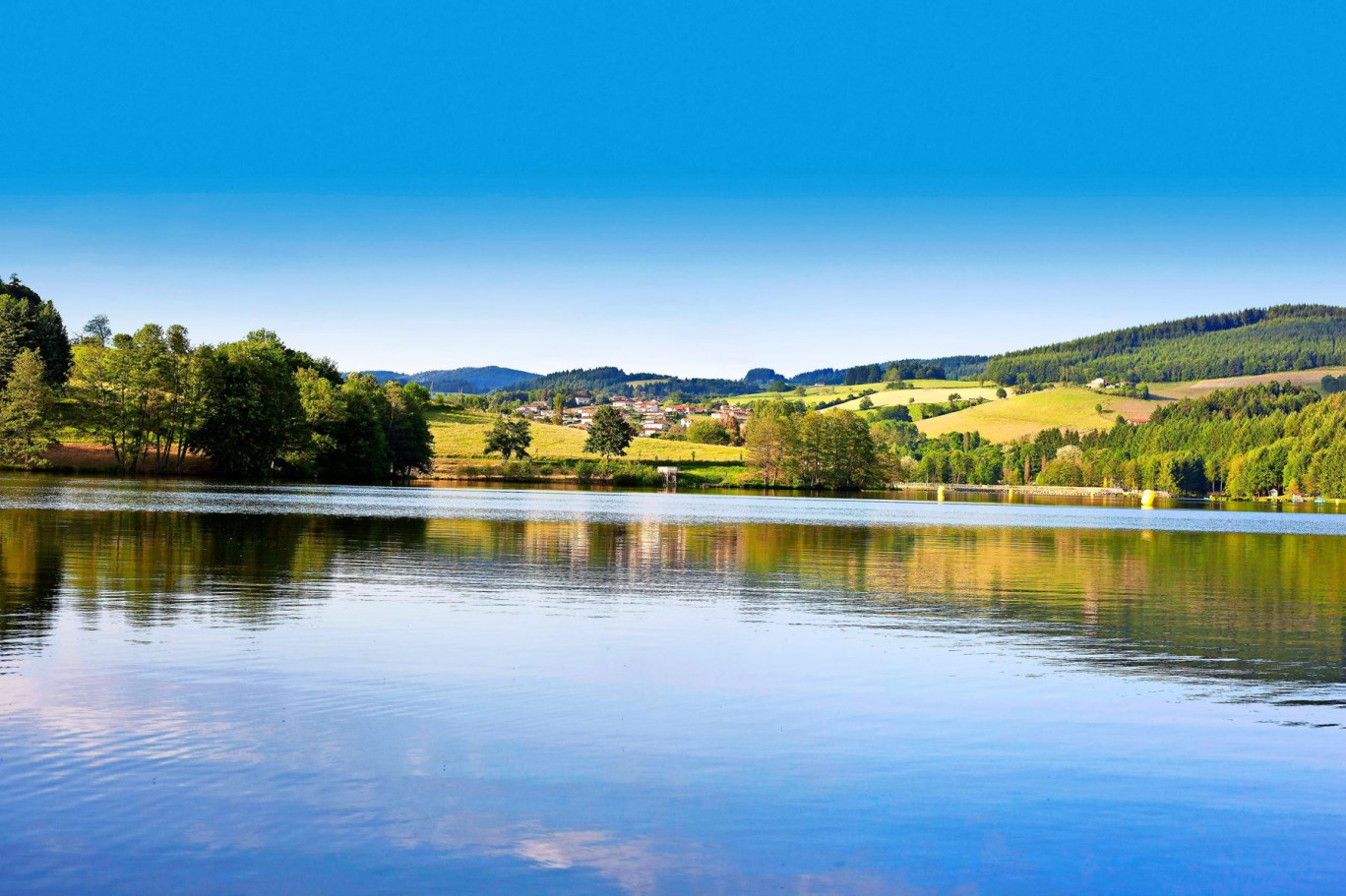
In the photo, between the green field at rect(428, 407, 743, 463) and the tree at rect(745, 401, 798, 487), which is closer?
the green field at rect(428, 407, 743, 463)

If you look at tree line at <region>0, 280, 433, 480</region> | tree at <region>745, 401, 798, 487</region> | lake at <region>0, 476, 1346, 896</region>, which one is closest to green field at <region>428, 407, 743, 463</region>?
tree at <region>745, 401, 798, 487</region>

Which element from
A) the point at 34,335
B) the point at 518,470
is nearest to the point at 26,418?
the point at 34,335

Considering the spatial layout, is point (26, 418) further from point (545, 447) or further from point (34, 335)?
point (545, 447)

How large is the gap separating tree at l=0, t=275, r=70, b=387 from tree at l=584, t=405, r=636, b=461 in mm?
74604

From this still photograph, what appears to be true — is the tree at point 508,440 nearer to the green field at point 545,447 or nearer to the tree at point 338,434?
the green field at point 545,447

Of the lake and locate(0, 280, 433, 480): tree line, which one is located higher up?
locate(0, 280, 433, 480): tree line

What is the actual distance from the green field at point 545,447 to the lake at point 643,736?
468 feet

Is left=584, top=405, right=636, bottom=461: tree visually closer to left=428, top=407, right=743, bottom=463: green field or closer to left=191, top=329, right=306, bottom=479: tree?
left=428, top=407, right=743, bottom=463: green field

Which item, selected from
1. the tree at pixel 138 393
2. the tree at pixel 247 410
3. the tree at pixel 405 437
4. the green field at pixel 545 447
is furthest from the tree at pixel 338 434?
the green field at pixel 545 447

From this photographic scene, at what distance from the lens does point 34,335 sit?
130625 millimetres

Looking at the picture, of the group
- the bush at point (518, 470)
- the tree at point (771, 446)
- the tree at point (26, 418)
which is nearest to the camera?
the tree at point (26, 418)

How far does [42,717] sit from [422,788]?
5049mm

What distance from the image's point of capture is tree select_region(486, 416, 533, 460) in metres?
170

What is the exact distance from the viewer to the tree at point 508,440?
170 m
